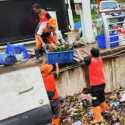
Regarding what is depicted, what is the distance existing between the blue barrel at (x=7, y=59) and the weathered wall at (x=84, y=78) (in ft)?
Answer: 3.96

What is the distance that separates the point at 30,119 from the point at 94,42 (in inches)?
274

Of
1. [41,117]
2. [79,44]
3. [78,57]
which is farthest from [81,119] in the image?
[41,117]

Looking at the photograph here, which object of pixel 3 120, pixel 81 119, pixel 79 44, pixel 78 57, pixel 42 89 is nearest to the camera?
pixel 3 120

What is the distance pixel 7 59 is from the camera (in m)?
10.1

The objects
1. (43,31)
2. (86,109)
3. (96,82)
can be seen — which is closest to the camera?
(96,82)

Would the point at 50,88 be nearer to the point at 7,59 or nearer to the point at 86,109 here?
the point at 86,109

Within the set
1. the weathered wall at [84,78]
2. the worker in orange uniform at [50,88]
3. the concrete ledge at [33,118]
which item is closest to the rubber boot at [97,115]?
the worker in orange uniform at [50,88]

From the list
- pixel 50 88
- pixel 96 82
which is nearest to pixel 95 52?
pixel 96 82

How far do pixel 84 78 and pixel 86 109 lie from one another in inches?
36.6

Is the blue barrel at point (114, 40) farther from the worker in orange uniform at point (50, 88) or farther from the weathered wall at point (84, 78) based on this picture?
the worker in orange uniform at point (50, 88)

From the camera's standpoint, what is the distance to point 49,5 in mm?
12555

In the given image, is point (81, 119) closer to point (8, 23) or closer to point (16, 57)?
point (16, 57)

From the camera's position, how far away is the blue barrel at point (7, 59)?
10.1 meters

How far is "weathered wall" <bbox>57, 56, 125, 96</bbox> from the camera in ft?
32.9
